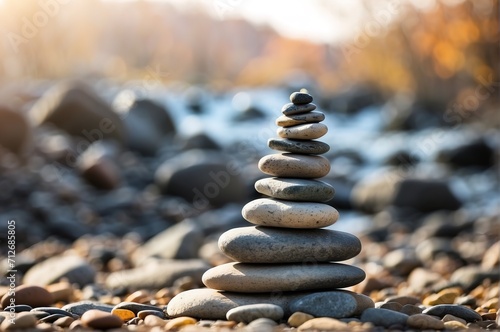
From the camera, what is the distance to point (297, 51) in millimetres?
54969

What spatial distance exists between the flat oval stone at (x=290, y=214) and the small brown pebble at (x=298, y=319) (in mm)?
596

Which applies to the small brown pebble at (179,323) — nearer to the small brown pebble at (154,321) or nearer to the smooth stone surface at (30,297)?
the small brown pebble at (154,321)

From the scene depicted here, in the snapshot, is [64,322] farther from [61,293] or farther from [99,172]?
[99,172]

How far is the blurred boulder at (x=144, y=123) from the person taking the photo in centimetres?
1686

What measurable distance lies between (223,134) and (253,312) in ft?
56.3

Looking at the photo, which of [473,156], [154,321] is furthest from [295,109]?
[473,156]

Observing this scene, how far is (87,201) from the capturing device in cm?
1170

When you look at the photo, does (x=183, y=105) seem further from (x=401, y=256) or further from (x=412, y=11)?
(x=401, y=256)

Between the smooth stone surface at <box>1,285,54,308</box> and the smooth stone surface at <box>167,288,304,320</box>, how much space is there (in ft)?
3.89

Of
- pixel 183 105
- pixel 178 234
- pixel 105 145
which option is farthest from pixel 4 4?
pixel 178 234

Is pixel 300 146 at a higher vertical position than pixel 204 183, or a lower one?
lower

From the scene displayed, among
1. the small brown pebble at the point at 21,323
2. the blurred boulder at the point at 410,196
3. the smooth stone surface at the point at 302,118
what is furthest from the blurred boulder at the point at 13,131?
the small brown pebble at the point at 21,323

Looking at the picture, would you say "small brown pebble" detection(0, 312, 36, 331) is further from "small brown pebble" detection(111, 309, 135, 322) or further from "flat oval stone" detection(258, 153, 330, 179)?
"flat oval stone" detection(258, 153, 330, 179)

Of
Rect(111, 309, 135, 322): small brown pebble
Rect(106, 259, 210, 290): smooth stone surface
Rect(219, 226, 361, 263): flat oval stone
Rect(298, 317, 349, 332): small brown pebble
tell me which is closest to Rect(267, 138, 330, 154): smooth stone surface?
Rect(219, 226, 361, 263): flat oval stone
